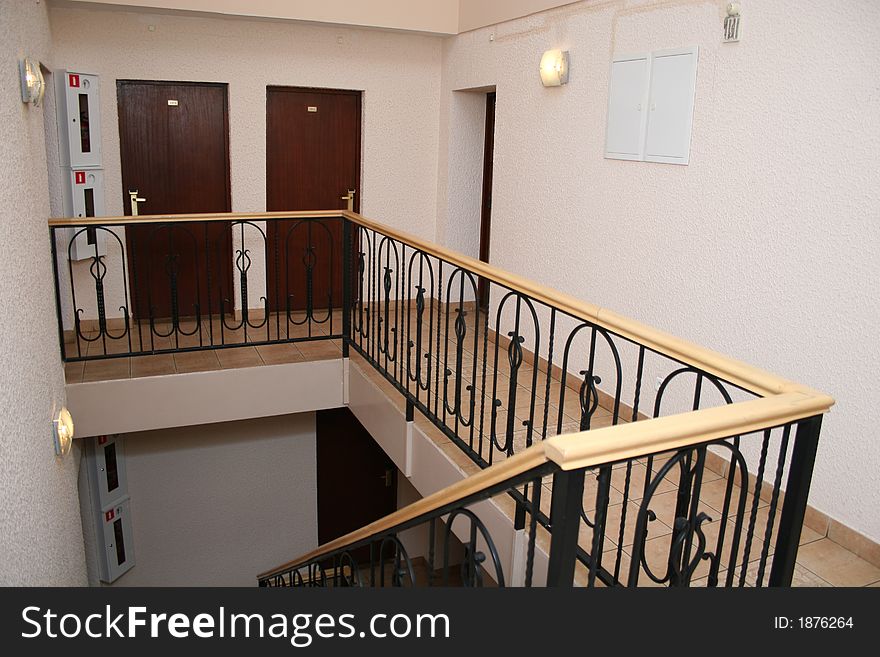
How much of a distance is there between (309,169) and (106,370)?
2.46m

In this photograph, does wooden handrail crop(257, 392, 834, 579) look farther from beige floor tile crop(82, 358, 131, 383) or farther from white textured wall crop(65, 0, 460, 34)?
white textured wall crop(65, 0, 460, 34)

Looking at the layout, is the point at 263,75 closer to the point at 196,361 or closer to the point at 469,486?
the point at 196,361

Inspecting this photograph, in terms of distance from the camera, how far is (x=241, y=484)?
23.1 ft

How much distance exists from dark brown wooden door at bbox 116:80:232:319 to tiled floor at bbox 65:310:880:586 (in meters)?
0.67

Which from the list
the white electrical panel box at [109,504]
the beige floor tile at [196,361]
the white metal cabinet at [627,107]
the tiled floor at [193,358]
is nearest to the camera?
the white metal cabinet at [627,107]

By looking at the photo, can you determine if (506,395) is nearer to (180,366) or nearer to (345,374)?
(345,374)

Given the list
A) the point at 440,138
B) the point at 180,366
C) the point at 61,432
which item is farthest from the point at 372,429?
the point at 440,138

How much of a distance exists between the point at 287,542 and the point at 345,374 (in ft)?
8.65

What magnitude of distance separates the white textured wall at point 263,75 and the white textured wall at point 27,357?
1.19 m

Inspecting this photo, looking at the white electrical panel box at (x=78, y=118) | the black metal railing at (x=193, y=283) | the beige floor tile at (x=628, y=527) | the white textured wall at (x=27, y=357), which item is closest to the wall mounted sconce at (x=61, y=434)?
the white textured wall at (x=27, y=357)

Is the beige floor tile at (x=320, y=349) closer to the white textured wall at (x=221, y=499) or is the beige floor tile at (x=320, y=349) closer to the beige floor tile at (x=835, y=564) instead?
the white textured wall at (x=221, y=499)

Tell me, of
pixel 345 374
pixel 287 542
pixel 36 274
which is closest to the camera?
pixel 36 274

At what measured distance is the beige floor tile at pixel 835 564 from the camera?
Result: 120 inches

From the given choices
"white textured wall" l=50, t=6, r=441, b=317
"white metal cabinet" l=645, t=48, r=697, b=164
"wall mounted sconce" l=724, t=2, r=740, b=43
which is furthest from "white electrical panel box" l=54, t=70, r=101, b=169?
"wall mounted sconce" l=724, t=2, r=740, b=43
